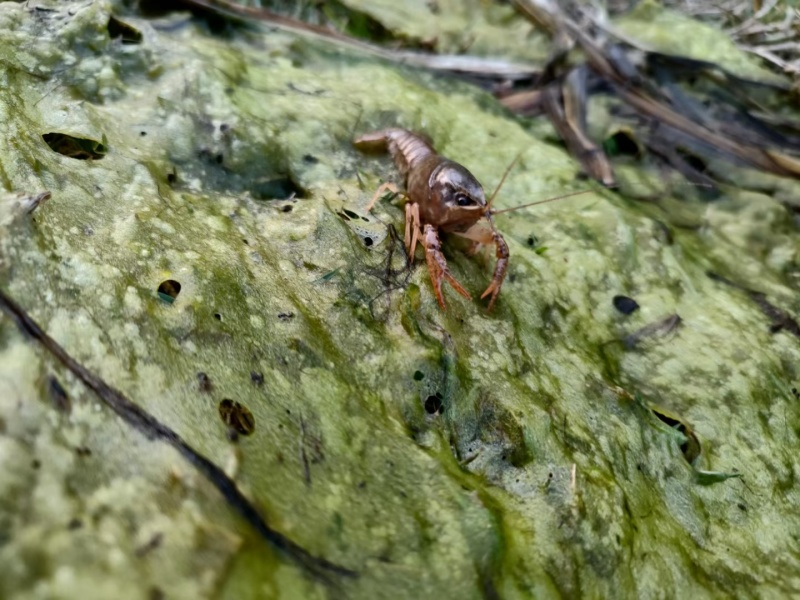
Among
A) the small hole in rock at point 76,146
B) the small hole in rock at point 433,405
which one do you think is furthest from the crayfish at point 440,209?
the small hole in rock at point 76,146

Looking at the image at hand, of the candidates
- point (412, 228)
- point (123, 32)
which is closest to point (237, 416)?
point (412, 228)

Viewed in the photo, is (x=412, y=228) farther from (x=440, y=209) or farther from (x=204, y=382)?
(x=204, y=382)

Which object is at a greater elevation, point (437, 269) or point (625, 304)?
point (437, 269)

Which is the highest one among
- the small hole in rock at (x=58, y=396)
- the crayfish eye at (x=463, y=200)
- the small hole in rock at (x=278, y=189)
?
the crayfish eye at (x=463, y=200)

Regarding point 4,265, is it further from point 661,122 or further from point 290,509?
point 661,122

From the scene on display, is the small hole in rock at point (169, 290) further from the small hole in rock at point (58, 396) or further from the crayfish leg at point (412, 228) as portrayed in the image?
the crayfish leg at point (412, 228)

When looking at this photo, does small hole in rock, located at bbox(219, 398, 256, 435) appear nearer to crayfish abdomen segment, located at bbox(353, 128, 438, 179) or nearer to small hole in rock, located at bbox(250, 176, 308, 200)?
small hole in rock, located at bbox(250, 176, 308, 200)
